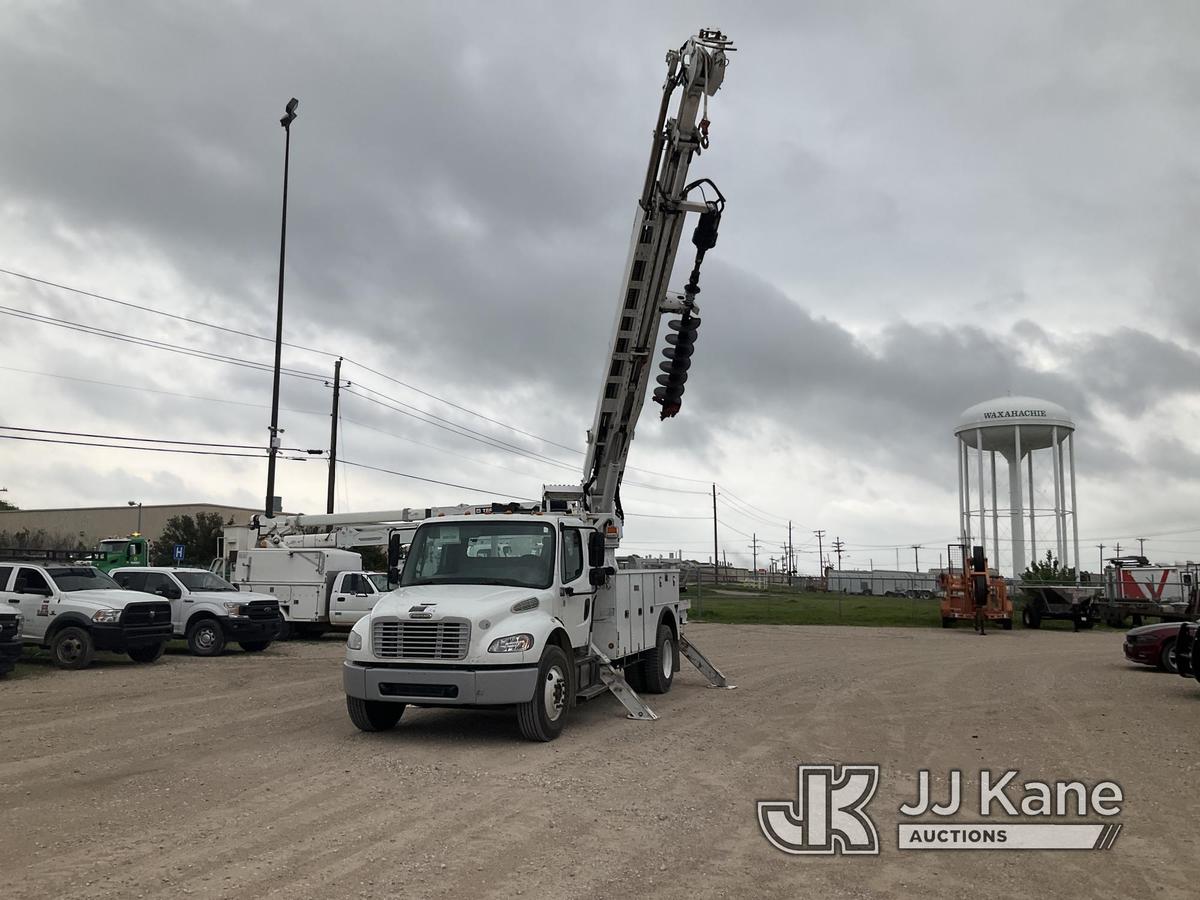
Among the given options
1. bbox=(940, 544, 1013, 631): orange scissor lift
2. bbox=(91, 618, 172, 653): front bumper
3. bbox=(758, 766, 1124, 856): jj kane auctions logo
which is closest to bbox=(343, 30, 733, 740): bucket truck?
bbox=(758, 766, 1124, 856): jj kane auctions logo

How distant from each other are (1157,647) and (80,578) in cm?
1977

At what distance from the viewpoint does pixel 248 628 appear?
2042 cm

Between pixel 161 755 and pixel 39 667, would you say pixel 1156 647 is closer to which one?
pixel 161 755

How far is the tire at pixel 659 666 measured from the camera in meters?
14.1

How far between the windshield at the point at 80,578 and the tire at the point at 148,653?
1.31 metres

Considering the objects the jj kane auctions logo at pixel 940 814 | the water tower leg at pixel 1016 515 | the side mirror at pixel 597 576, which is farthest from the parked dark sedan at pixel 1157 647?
the water tower leg at pixel 1016 515

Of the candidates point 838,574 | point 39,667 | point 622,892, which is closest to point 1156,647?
point 622,892

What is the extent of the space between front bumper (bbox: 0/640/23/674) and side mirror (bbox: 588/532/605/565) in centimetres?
953

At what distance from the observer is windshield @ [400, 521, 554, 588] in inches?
430

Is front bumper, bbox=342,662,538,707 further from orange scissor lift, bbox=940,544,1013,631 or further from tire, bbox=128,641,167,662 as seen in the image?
orange scissor lift, bbox=940,544,1013,631

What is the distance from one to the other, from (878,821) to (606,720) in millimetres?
5137

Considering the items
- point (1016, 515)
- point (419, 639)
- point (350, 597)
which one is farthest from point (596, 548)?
point (1016, 515)

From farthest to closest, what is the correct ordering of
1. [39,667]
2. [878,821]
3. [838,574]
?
[838,574] → [39,667] → [878,821]

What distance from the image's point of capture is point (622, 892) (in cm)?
536
